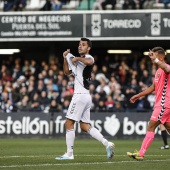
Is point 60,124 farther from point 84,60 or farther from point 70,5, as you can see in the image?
point 84,60

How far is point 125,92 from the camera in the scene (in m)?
29.2

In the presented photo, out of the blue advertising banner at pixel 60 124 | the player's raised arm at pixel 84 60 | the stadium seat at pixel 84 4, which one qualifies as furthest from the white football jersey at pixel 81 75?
the stadium seat at pixel 84 4

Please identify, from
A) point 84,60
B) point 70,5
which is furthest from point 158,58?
point 70,5

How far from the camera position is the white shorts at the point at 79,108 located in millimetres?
14633

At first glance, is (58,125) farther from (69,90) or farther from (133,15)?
(133,15)

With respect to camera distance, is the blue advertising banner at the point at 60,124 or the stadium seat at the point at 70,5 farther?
the stadium seat at the point at 70,5

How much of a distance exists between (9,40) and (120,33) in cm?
477

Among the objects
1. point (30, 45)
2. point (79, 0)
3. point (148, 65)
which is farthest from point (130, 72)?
point (30, 45)

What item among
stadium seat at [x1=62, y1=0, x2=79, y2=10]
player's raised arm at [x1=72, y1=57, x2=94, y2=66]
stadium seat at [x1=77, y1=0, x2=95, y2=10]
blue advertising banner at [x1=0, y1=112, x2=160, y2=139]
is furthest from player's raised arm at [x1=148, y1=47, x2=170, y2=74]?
stadium seat at [x1=62, y1=0, x2=79, y2=10]

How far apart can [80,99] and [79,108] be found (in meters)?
0.18

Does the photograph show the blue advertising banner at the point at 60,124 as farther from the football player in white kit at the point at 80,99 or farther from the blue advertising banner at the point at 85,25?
the football player in white kit at the point at 80,99

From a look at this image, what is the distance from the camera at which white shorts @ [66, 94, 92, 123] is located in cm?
1463

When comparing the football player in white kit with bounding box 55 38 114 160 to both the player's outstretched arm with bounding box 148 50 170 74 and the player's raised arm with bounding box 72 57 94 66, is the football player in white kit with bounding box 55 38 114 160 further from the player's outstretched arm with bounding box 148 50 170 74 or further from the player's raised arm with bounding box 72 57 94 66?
the player's outstretched arm with bounding box 148 50 170 74

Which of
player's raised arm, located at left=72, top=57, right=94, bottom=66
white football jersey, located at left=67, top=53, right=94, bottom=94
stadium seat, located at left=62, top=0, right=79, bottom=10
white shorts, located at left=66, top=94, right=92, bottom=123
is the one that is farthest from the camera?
stadium seat, located at left=62, top=0, right=79, bottom=10
